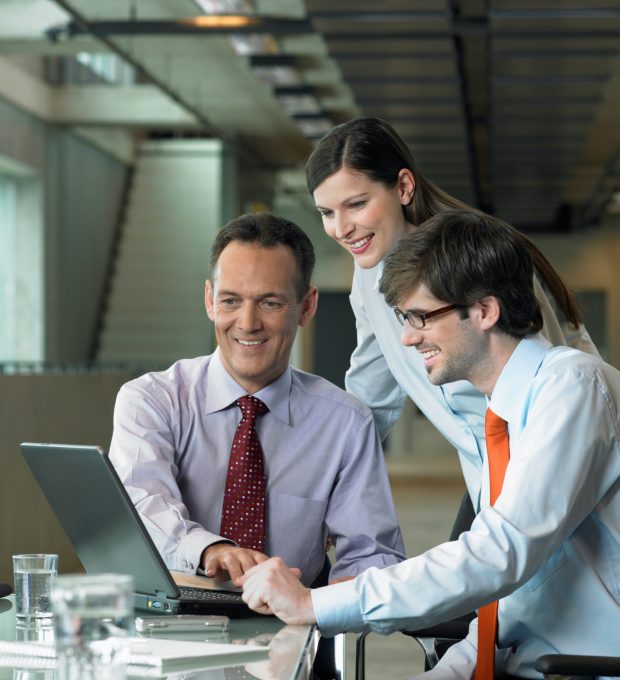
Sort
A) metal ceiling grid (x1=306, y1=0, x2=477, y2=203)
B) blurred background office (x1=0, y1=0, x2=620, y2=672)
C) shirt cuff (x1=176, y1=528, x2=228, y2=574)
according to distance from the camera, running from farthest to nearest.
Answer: blurred background office (x1=0, y1=0, x2=620, y2=672) < metal ceiling grid (x1=306, y1=0, x2=477, y2=203) < shirt cuff (x1=176, y1=528, x2=228, y2=574)

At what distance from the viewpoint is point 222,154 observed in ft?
49.8

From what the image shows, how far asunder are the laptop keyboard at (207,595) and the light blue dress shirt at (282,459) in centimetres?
34

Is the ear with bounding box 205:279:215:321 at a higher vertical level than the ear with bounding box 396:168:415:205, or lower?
lower

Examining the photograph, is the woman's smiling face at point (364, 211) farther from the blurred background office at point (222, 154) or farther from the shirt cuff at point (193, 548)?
the blurred background office at point (222, 154)

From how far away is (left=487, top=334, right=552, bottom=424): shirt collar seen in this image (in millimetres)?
2049

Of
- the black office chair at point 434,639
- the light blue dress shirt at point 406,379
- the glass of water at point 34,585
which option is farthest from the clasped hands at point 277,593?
the light blue dress shirt at point 406,379

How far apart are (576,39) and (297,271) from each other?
6226mm

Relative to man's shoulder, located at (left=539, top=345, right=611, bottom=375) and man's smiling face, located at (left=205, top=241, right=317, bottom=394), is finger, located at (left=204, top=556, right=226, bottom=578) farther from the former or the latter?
man's shoulder, located at (left=539, top=345, right=611, bottom=375)

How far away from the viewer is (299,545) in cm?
252

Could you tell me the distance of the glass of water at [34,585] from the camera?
2.04m

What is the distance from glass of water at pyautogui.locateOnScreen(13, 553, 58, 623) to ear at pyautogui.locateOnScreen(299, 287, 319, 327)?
83 cm

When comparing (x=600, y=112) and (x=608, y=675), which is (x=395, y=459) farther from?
(x=608, y=675)

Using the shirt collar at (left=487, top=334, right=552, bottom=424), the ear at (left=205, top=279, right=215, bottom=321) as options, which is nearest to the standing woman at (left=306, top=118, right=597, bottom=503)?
the ear at (left=205, top=279, right=215, bottom=321)

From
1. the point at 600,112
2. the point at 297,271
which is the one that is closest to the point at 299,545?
the point at 297,271
